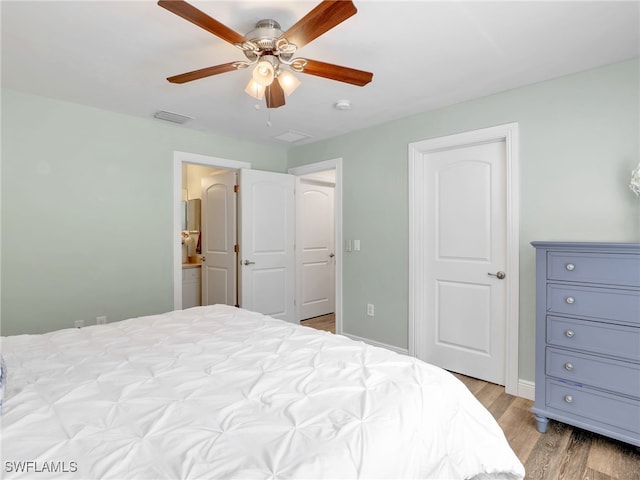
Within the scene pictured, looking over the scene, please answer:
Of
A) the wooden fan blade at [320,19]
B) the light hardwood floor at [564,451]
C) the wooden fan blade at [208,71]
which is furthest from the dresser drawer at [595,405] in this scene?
the wooden fan blade at [208,71]

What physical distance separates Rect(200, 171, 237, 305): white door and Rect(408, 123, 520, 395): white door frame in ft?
6.69

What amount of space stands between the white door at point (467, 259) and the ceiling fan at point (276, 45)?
5.02ft

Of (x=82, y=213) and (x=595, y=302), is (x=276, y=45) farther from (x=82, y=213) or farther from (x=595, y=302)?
(x=82, y=213)

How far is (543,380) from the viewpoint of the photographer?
220cm

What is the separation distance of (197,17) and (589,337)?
2.60 metres

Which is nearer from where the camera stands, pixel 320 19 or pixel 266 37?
pixel 320 19

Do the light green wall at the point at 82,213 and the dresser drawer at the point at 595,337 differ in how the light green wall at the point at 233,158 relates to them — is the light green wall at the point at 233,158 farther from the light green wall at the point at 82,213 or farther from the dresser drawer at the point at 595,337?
the dresser drawer at the point at 595,337

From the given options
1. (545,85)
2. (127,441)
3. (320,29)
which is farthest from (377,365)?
(545,85)

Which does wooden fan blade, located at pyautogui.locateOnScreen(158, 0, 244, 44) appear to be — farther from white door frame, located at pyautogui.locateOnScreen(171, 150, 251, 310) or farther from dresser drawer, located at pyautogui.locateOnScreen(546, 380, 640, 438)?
dresser drawer, located at pyautogui.locateOnScreen(546, 380, 640, 438)

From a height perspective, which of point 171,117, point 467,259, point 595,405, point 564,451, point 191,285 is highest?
point 171,117

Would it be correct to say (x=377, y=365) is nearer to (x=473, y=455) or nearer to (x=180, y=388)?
(x=473, y=455)

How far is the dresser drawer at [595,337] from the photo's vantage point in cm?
189

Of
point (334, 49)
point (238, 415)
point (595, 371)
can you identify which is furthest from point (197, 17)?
point (595, 371)

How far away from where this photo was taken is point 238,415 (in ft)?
3.46
